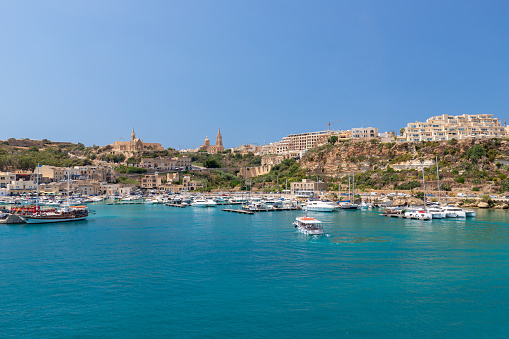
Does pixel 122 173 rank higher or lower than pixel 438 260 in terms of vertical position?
higher

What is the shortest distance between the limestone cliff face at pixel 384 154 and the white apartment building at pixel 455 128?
471 cm

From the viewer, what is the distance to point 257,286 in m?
Answer: 19.1

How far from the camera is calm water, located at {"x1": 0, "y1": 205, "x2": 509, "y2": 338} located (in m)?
14.7

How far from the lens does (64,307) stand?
648 inches

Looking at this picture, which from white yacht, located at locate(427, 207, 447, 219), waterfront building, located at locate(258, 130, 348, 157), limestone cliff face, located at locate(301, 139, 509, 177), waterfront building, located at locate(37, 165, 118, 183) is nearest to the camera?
white yacht, located at locate(427, 207, 447, 219)

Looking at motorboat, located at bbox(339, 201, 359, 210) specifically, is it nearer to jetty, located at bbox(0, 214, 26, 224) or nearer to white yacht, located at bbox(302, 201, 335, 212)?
white yacht, located at bbox(302, 201, 335, 212)

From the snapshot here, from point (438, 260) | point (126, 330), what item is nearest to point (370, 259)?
point (438, 260)

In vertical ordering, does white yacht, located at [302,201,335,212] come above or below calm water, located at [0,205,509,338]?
above

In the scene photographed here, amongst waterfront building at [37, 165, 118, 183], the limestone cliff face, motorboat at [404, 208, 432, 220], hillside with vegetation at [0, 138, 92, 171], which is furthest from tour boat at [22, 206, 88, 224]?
hillside with vegetation at [0, 138, 92, 171]

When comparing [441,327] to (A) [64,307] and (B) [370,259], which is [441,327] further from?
(A) [64,307]

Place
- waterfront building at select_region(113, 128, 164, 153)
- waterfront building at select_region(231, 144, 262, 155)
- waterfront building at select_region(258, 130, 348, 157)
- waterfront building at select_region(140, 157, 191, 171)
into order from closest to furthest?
waterfront building at select_region(140, 157, 191, 171)
waterfront building at select_region(258, 130, 348, 157)
waterfront building at select_region(113, 128, 164, 153)
waterfront building at select_region(231, 144, 262, 155)

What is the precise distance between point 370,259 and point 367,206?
128 feet

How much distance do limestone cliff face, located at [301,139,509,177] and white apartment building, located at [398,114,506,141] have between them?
471 centimetres

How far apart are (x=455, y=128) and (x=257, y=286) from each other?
83550mm
